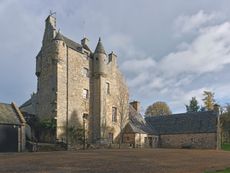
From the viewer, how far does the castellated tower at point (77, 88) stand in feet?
124

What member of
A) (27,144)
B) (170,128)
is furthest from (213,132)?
(27,144)

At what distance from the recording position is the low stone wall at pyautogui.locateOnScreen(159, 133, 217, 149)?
4751 centimetres

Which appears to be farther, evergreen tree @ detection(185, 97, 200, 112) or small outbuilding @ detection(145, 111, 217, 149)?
evergreen tree @ detection(185, 97, 200, 112)

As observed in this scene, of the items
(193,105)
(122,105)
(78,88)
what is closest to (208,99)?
(193,105)

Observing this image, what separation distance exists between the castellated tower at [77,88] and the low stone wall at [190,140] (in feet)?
30.7

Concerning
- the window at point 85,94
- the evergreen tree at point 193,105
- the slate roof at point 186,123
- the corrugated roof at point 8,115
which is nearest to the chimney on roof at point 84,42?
the window at point 85,94

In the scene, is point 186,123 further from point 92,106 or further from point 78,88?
point 78,88

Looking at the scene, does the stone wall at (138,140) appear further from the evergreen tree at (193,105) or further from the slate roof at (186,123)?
the evergreen tree at (193,105)

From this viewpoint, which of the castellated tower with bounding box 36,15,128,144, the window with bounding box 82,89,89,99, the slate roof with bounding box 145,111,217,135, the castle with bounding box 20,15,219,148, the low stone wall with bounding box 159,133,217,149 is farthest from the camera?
the slate roof with bounding box 145,111,217,135

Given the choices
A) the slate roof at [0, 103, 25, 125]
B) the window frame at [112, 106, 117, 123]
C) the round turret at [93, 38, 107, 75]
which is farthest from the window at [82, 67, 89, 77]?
the slate roof at [0, 103, 25, 125]

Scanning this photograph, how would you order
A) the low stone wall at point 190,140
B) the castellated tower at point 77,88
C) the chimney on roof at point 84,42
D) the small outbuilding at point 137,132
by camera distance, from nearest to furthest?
the castellated tower at point 77,88
the chimney on roof at point 84,42
the small outbuilding at point 137,132
the low stone wall at point 190,140

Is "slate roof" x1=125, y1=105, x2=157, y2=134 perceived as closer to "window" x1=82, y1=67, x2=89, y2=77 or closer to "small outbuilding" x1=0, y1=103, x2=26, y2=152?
"window" x1=82, y1=67, x2=89, y2=77

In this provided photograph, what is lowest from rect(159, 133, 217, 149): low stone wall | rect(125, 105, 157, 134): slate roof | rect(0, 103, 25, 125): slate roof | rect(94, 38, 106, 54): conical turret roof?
rect(159, 133, 217, 149): low stone wall

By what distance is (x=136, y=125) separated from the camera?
4956 cm
